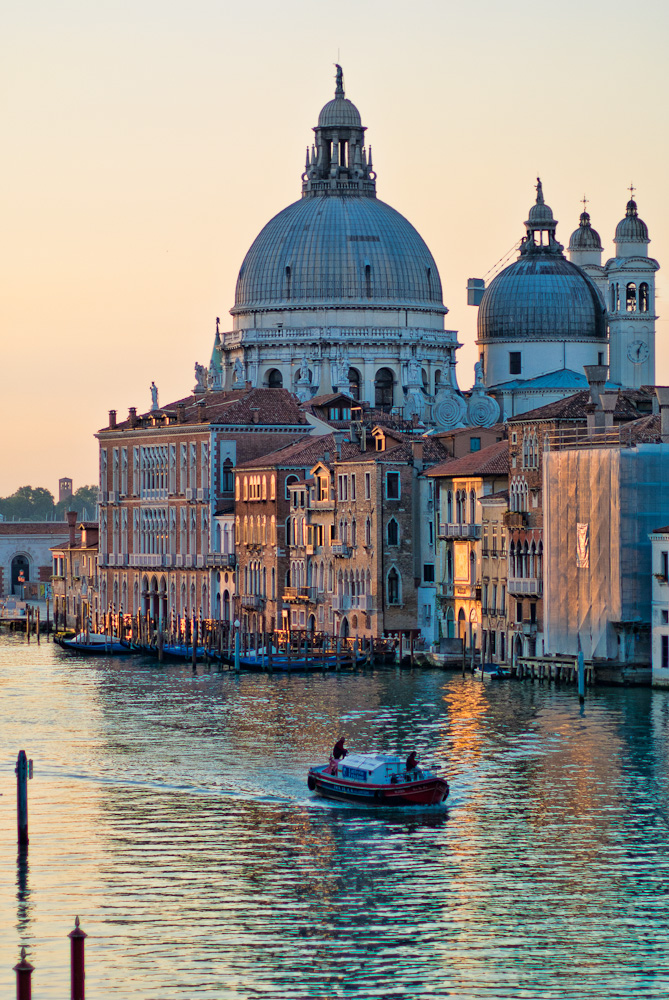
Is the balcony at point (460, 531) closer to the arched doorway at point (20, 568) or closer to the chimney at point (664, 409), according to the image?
the chimney at point (664, 409)

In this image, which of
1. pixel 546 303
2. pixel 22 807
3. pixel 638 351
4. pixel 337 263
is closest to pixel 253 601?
pixel 546 303

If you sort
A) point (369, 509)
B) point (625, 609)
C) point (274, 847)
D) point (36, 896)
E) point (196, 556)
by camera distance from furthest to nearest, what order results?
point (196, 556) → point (369, 509) → point (625, 609) → point (274, 847) → point (36, 896)

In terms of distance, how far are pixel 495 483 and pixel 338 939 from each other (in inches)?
1633

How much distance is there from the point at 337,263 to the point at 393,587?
36.4 metres

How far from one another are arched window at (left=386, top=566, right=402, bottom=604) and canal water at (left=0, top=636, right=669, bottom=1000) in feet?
61.1

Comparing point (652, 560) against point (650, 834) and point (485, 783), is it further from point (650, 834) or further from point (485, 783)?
point (650, 834)

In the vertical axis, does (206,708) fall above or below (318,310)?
below

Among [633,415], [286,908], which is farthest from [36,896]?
[633,415]

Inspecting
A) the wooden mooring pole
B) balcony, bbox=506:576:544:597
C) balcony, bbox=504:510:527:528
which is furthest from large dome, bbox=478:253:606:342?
the wooden mooring pole

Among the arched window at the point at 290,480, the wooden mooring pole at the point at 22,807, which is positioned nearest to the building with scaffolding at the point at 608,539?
→ the arched window at the point at 290,480

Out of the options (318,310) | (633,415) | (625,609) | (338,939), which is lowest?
(338,939)

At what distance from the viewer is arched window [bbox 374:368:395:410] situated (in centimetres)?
10844

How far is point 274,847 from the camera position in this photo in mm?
34688

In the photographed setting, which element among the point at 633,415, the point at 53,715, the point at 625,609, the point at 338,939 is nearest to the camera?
the point at 338,939
